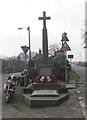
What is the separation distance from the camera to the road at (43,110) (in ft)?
38.8

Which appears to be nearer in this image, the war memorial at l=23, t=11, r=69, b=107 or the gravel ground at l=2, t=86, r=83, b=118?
the gravel ground at l=2, t=86, r=83, b=118

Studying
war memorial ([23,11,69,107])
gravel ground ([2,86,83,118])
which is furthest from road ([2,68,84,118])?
war memorial ([23,11,69,107])

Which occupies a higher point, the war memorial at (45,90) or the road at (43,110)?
the war memorial at (45,90)

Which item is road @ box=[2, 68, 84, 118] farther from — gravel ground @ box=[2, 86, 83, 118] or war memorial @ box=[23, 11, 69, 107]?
war memorial @ box=[23, 11, 69, 107]

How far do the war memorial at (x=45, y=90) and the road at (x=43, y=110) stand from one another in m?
0.35

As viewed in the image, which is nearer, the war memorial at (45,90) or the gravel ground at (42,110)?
the gravel ground at (42,110)

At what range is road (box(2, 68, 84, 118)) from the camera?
11820 mm

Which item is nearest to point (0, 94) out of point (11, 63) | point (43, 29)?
point (43, 29)

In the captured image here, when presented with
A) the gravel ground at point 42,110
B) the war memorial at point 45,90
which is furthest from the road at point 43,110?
the war memorial at point 45,90

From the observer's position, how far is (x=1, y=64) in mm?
47656

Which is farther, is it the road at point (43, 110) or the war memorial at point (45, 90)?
the war memorial at point (45, 90)

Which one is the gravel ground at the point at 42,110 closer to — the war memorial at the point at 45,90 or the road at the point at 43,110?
the road at the point at 43,110

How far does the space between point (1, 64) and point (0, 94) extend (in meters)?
30.8

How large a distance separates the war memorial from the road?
1.14 feet
